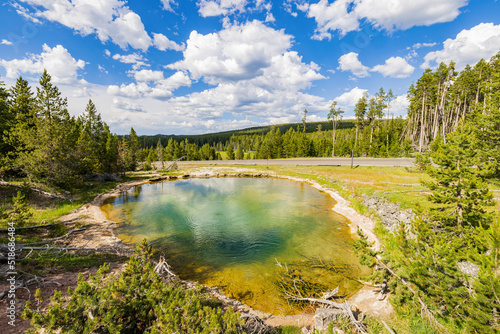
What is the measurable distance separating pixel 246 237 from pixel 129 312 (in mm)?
9923

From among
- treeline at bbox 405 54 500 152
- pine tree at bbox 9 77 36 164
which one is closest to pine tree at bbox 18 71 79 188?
pine tree at bbox 9 77 36 164

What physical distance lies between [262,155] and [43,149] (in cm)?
6402

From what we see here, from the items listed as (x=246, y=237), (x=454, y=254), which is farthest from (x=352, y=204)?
(x=454, y=254)

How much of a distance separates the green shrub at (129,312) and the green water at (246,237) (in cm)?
408

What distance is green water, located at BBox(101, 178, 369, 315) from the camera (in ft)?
31.6

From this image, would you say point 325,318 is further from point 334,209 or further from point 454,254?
point 334,209

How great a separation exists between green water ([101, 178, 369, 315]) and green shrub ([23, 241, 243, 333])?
4.08 meters

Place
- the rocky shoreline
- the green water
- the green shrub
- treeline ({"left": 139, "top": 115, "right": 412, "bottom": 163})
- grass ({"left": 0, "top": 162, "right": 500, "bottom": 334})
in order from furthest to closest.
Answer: treeline ({"left": 139, "top": 115, "right": 412, "bottom": 163}), the green water, the rocky shoreline, grass ({"left": 0, "top": 162, "right": 500, "bottom": 334}), the green shrub

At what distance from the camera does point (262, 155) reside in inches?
3066

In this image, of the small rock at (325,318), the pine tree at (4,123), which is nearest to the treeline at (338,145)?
the pine tree at (4,123)

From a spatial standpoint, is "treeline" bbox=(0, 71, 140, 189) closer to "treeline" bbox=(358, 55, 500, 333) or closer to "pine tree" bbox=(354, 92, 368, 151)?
"treeline" bbox=(358, 55, 500, 333)

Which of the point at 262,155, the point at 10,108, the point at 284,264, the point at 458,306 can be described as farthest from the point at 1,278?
the point at 262,155

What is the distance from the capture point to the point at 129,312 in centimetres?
514

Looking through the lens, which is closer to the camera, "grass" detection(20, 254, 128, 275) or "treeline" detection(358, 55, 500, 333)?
"treeline" detection(358, 55, 500, 333)
